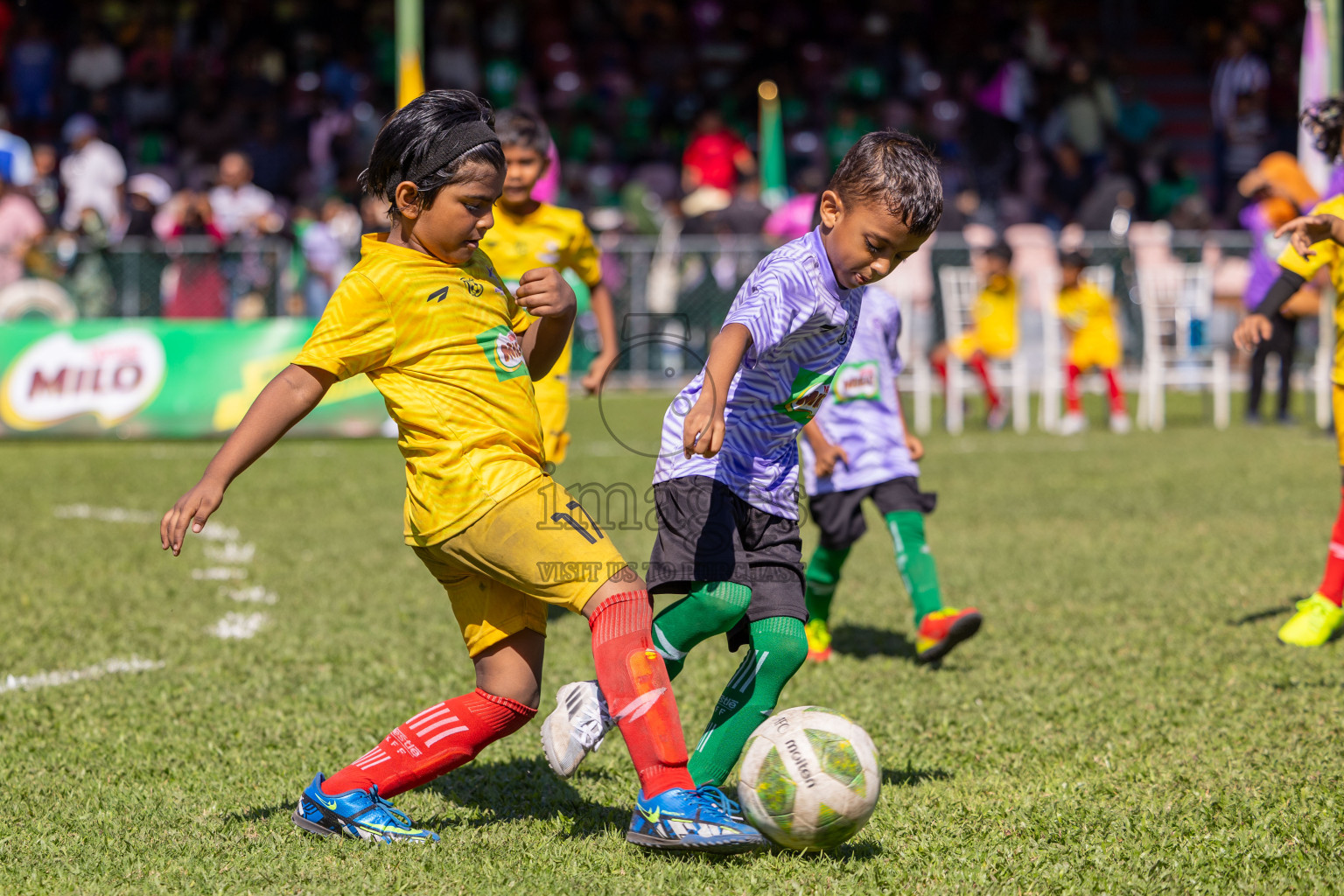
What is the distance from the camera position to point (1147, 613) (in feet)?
19.8

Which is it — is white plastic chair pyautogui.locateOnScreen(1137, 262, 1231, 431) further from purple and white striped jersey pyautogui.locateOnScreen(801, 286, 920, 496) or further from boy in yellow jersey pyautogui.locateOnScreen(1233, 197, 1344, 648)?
purple and white striped jersey pyautogui.locateOnScreen(801, 286, 920, 496)

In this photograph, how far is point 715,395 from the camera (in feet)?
10.1

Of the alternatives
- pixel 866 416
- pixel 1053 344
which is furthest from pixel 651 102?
pixel 866 416

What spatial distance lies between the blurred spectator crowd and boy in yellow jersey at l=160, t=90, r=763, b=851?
41.1 ft

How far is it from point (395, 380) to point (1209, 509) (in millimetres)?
6632

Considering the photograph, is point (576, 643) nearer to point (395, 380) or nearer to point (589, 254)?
point (589, 254)

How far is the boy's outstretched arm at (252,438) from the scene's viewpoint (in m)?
3.02

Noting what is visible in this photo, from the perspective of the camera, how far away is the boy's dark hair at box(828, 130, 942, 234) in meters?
3.31

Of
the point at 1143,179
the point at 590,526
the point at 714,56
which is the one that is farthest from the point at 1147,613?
the point at 714,56

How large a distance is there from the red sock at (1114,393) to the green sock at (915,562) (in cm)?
804

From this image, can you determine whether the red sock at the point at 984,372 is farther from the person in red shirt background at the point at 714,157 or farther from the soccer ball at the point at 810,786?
the soccer ball at the point at 810,786

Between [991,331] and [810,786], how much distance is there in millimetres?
10699

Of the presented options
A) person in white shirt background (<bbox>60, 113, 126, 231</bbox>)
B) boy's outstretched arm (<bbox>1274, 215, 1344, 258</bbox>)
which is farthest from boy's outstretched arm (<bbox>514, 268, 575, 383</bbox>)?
person in white shirt background (<bbox>60, 113, 126, 231</bbox>)

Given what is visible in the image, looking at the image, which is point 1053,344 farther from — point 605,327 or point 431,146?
point 431,146
